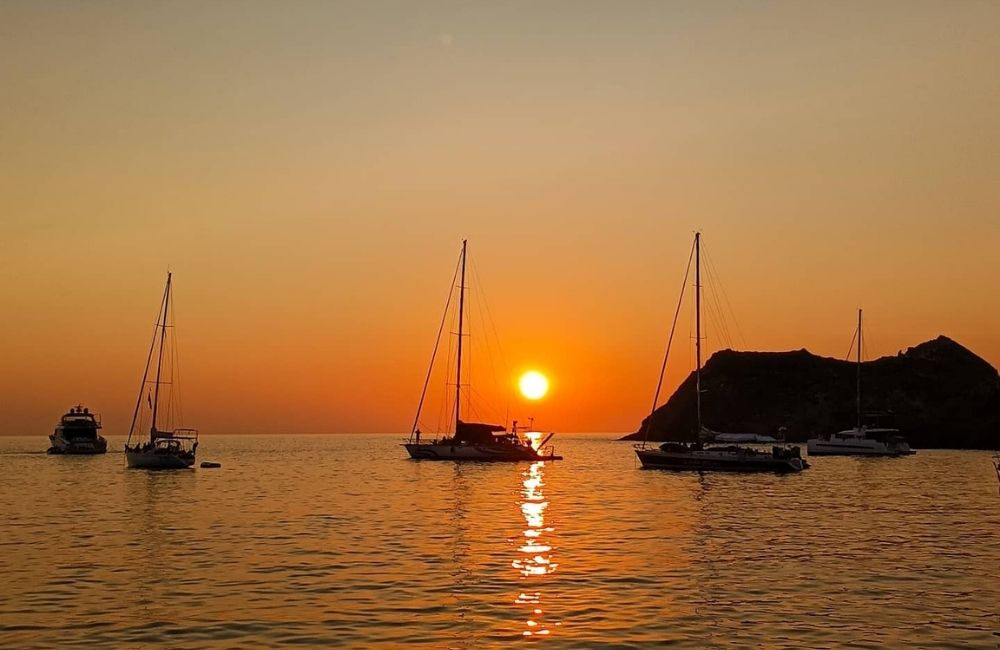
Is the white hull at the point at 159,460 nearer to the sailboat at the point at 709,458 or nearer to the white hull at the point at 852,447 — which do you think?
the sailboat at the point at 709,458

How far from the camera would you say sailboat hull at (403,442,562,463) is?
371ft

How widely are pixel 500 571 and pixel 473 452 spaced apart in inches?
3181

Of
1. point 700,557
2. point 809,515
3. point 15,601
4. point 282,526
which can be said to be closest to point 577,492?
point 809,515

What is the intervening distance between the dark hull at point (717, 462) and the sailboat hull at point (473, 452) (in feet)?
72.7

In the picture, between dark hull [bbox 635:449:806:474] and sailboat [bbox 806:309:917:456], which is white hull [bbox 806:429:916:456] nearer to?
sailboat [bbox 806:309:917:456]

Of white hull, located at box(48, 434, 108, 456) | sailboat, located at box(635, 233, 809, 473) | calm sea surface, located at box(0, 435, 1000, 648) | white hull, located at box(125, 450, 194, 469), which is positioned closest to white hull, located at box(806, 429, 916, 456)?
sailboat, located at box(635, 233, 809, 473)

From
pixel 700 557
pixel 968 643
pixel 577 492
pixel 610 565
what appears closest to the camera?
pixel 968 643

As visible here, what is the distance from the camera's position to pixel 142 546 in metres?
39.7

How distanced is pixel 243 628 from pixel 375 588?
6.21 metres

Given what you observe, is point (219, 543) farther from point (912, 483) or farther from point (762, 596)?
point (912, 483)

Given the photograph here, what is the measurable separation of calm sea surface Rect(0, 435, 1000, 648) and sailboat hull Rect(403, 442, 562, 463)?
44686 mm

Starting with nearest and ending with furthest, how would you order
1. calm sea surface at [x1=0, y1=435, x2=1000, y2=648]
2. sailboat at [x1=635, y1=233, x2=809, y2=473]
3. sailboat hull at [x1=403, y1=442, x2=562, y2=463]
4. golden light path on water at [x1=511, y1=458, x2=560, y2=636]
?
calm sea surface at [x1=0, y1=435, x2=1000, y2=648], golden light path on water at [x1=511, y1=458, x2=560, y2=636], sailboat at [x1=635, y1=233, x2=809, y2=473], sailboat hull at [x1=403, y1=442, x2=562, y2=463]

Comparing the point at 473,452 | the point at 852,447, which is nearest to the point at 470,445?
the point at 473,452

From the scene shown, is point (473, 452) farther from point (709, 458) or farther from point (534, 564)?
point (534, 564)
